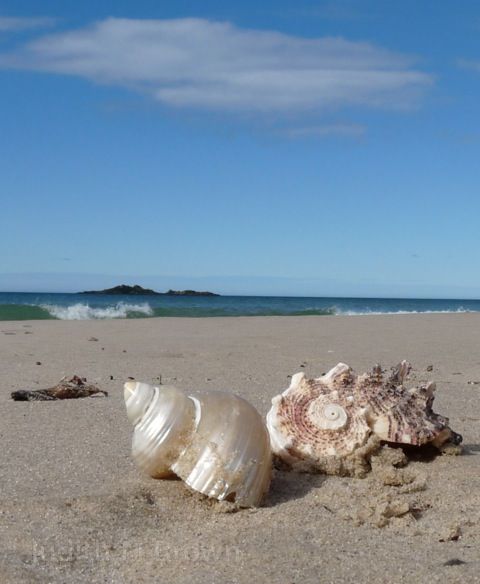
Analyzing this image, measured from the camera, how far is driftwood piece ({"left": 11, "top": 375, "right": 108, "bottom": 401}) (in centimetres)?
529

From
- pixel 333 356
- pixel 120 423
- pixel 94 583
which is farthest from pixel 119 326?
pixel 94 583

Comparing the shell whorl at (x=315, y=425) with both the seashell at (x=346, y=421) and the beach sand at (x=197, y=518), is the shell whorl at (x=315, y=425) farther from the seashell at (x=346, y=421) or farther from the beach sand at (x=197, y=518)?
the beach sand at (x=197, y=518)

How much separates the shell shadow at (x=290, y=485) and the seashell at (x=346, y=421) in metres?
0.05

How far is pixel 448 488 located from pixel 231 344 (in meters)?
6.58

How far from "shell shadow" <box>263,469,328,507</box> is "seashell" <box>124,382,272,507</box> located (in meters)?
0.07

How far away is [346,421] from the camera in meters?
3.51

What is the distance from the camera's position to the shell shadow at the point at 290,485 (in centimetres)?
314

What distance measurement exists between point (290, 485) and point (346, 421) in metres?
0.41

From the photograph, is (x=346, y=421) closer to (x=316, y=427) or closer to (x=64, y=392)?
(x=316, y=427)

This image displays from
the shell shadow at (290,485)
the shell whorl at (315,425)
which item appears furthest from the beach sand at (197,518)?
the shell whorl at (315,425)

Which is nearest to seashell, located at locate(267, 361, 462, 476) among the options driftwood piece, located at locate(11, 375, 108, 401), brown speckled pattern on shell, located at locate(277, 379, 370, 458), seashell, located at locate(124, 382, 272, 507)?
brown speckled pattern on shell, located at locate(277, 379, 370, 458)

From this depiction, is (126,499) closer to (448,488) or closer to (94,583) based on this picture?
(94,583)

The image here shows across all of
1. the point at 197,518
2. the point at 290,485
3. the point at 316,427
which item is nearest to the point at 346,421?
the point at 316,427

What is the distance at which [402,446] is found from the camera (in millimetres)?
3609
